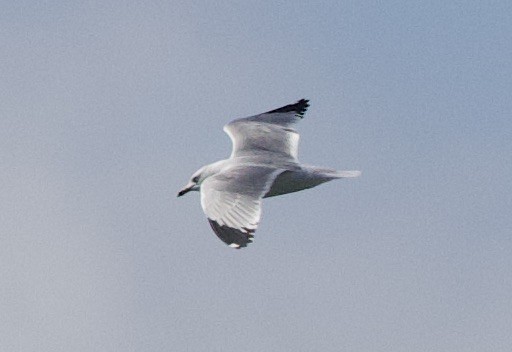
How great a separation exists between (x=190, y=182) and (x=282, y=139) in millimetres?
1916

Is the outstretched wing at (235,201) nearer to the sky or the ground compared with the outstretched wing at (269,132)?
nearer to the ground

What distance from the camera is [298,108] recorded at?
71.1ft

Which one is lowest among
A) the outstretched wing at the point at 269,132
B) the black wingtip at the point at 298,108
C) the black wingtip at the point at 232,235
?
the black wingtip at the point at 232,235

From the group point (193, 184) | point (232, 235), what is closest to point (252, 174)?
point (232, 235)

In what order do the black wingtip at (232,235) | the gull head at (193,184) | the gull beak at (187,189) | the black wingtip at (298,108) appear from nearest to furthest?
the black wingtip at (232,235) < the gull head at (193,184) < the gull beak at (187,189) < the black wingtip at (298,108)

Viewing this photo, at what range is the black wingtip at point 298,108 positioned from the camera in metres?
21.5

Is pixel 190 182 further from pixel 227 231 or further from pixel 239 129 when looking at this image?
pixel 227 231

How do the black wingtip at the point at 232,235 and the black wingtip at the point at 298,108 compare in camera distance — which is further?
the black wingtip at the point at 298,108

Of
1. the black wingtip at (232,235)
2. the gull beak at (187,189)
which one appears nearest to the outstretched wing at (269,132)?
the gull beak at (187,189)

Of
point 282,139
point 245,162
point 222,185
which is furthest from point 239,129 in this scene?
point 222,185

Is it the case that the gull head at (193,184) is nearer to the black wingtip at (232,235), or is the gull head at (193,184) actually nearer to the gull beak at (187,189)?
the gull beak at (187,189)

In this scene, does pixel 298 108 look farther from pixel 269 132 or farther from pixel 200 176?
pixel 200 176

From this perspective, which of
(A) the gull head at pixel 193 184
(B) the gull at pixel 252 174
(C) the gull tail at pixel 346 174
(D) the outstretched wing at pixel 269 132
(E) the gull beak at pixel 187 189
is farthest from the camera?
(D) the outstretched wing at pixel 269 132

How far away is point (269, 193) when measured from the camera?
56.9 feet
